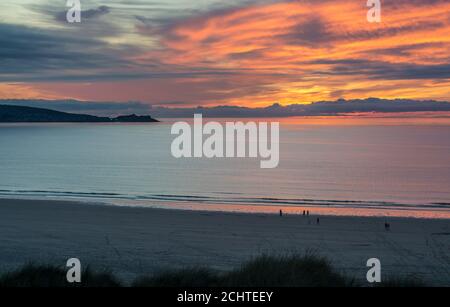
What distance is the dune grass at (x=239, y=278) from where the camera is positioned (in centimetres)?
917

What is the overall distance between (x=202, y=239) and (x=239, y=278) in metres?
11.4

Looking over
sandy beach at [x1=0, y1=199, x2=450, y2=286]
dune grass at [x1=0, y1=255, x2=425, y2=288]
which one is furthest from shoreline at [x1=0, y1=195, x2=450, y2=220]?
dune grass at [x1=0, y1=255, x2=425, y2=288]

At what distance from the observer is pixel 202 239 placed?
2080 centimetres

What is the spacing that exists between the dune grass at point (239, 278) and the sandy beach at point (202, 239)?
2606 millimetres

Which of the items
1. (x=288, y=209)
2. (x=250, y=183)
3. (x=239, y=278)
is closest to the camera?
(x=239, y=278)

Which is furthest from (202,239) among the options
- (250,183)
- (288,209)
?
(250,183)

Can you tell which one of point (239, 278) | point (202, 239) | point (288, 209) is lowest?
point (202, 239)

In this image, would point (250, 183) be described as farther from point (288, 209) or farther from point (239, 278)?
point (239, 278)

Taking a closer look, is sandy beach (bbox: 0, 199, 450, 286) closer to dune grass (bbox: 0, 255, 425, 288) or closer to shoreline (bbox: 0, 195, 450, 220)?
shoreline (bbox: 0, 195, 450, 220)

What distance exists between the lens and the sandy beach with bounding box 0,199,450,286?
1533 centimetres

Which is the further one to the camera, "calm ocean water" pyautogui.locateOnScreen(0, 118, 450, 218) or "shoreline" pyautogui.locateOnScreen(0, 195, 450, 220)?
"calm ocean water" pyautogui.locateOnScreen(0, 118, 450, 218)

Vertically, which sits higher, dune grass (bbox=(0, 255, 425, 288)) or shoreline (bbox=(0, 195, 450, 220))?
dune grass (bbox=(0, 255, 425, 288))

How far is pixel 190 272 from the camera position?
9.77 meters

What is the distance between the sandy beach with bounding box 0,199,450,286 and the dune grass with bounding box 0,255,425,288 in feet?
8.55
